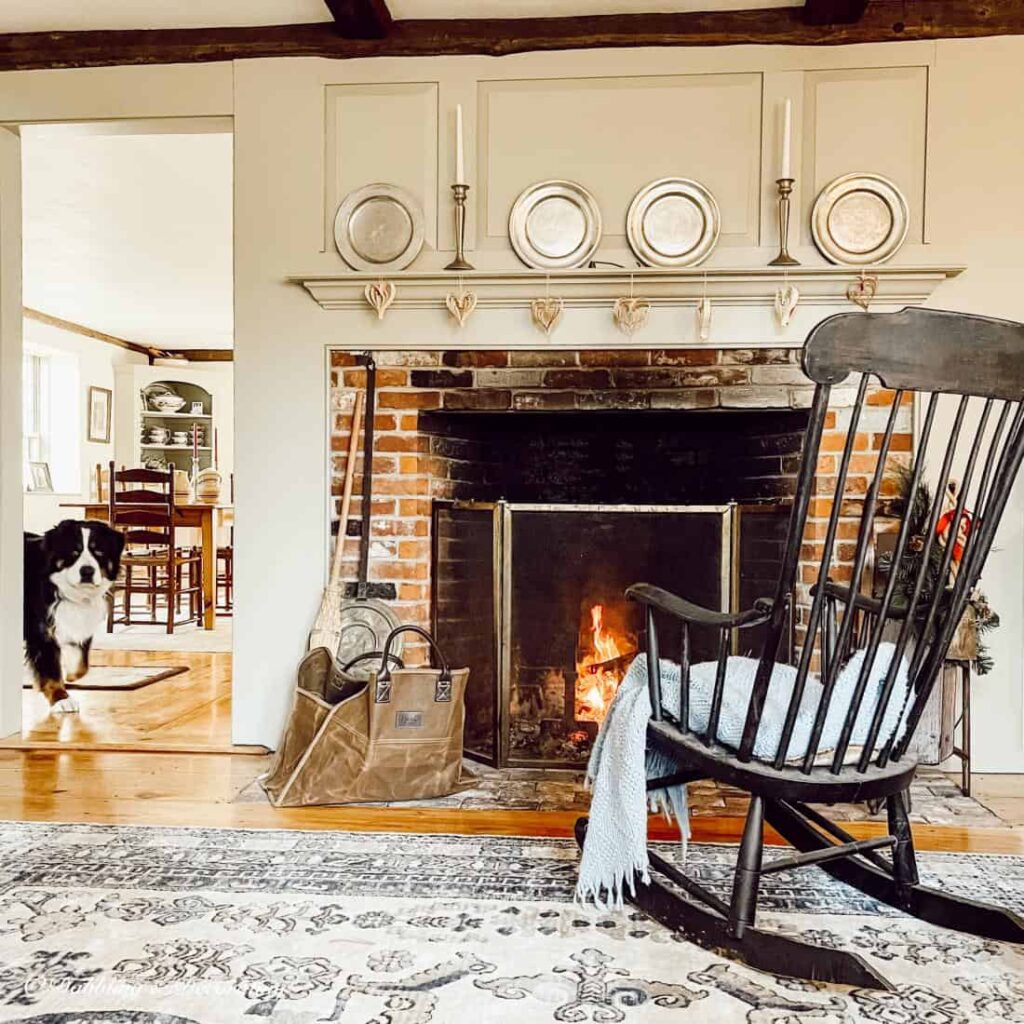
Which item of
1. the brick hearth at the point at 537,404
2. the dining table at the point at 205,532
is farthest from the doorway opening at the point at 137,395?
the brick hearth at the point at 537,404

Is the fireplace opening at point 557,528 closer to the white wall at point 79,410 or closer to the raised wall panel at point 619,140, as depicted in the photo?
the raised wall panel at point 619,140

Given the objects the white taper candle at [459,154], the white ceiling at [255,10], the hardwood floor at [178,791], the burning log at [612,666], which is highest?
the white ceiling at [255,10]

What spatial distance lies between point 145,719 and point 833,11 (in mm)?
3342

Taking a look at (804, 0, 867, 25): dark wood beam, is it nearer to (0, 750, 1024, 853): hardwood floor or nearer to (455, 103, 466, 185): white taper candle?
(455, 103, 466, 185): white taper candle

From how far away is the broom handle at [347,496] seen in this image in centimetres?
301

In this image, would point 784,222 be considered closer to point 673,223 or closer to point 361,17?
point 673,223

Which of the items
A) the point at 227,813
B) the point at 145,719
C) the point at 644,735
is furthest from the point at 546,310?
the point at 145,719

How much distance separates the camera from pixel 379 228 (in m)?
3.00

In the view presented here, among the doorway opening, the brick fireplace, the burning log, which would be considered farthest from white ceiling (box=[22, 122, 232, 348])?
the burning log

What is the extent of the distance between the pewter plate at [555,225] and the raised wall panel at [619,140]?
0.14ft

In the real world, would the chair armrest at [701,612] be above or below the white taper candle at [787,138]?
below

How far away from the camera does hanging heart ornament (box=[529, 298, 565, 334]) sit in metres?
2.92

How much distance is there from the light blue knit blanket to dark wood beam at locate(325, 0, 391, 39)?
85.1 inches

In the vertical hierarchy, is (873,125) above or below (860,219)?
above
